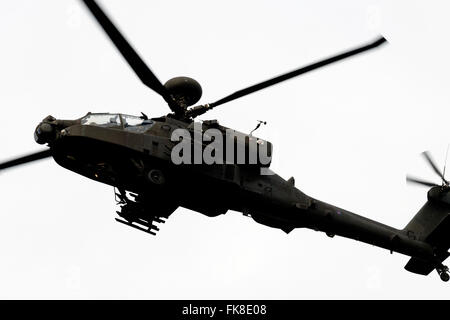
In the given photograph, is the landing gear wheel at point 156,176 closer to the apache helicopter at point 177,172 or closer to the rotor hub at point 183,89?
the apache helicopter at point 177,172

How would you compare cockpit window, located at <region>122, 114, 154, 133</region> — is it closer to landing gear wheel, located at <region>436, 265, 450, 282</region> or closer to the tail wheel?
the tail wheel

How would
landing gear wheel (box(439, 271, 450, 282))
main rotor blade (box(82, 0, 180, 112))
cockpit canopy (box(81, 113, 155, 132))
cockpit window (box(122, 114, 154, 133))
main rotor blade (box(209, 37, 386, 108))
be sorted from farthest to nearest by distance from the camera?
1. landing gear wheel (box(439, 271, 450, 282))
2. main rotor blade (box(209, 37, 386, 108))
3. cockpit window (box(122, 114, 154, 133))
4. cockpit canopy (box(81, 113, 155, 132))
5. main rotor blade (box(82, 0, 180, 112))

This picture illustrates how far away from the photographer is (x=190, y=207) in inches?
718

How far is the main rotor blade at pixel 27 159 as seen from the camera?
16.8m

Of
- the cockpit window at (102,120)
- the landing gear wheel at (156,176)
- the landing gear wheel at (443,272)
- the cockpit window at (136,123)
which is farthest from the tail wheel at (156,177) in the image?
the landing gear wheel at (443,272)

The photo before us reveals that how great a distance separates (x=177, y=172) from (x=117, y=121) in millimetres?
2086

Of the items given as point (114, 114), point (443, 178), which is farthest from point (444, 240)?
point (114, 114)

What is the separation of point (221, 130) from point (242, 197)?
2.00 m

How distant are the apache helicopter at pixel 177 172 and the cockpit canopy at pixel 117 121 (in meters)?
0.03

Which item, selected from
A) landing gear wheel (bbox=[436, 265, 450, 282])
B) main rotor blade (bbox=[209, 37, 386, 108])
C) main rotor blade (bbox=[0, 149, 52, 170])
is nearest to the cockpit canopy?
main rotor blade (bbox=[0, 149, 52, 170])

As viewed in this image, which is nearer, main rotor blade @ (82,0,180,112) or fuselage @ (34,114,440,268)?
main rotor blade @ (82,0,180,112)

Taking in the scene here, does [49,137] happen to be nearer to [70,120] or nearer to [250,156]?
[70,120]

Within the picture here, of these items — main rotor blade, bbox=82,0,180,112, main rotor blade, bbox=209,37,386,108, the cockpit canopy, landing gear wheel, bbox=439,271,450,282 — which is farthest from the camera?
landing gear wheel, bbox=439,271,450,282

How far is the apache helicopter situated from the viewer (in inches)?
646
